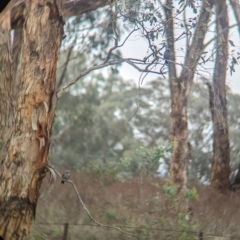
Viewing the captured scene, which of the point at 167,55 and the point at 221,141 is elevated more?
the point at 221,141

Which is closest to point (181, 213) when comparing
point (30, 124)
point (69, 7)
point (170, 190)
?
point (170, 190)

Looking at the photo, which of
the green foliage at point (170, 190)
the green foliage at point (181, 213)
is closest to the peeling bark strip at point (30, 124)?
the green foliage at point (181, 213)

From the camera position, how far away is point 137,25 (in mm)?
11312

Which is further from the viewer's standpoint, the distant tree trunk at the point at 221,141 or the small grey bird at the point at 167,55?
the distant tree trunk at the point at 221,141

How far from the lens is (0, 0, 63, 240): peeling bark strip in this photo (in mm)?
8836

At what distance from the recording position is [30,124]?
9.08 metres

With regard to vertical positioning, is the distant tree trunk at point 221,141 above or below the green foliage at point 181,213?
above

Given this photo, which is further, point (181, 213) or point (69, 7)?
point (69, 7)

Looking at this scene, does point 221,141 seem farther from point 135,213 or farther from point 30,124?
point 30,124

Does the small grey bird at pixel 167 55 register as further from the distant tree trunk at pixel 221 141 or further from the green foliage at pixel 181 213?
the distant tree trunk at pixel 221 141

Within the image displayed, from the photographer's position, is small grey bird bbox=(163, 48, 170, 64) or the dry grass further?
the dry grass

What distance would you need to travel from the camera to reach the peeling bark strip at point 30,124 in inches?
348

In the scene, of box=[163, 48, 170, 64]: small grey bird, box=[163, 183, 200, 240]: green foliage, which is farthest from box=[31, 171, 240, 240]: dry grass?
box=[163, 48, 170, 64]: small grey bird

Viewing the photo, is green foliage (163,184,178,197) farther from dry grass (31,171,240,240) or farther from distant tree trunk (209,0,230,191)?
distant tree trunk (209,0,230,191)
